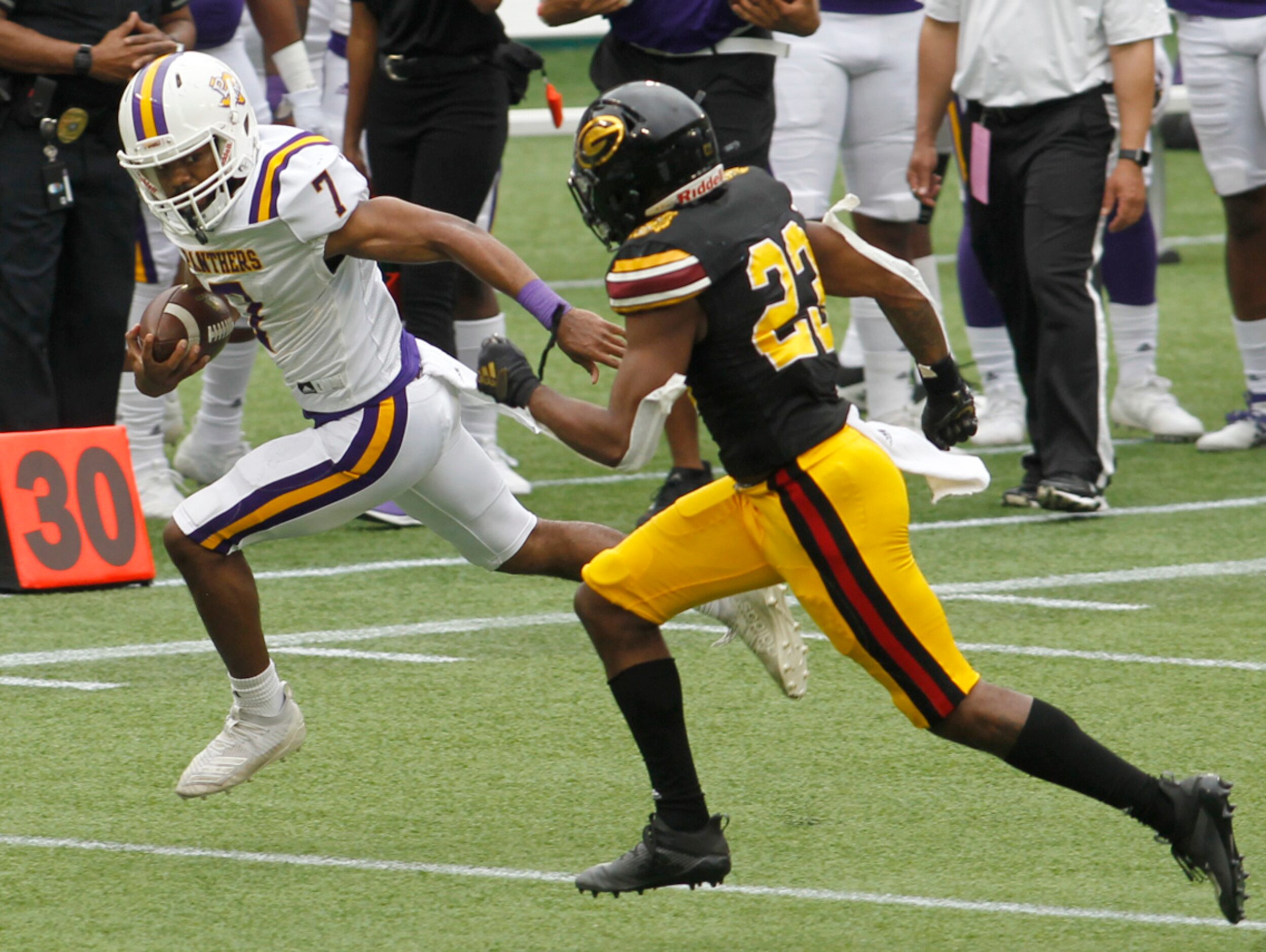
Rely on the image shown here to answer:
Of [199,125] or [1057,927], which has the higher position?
[199,125]

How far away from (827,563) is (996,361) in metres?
4.68

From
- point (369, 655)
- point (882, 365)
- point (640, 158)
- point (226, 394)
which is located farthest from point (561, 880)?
point (882, 365)

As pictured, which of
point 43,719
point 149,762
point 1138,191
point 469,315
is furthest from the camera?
point 469,315

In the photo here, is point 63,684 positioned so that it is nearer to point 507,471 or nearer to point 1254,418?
point 507,471

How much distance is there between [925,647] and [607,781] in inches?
41.0

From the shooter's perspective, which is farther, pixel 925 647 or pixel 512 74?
pixel 512 74

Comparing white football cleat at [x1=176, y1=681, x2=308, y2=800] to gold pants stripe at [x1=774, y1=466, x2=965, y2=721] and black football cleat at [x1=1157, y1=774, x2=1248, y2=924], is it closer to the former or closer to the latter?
gold pants stripe at [x1=774, y1=466, x2=965, y2=721]

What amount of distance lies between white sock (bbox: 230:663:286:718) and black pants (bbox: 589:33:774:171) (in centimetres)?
282

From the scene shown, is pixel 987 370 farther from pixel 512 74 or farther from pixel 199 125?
pixel 199 125

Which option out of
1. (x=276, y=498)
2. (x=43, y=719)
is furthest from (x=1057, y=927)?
(x=43, y=719)

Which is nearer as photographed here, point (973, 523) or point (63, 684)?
point (63, 684)

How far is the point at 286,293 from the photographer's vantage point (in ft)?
14.4

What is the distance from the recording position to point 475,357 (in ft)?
24.6

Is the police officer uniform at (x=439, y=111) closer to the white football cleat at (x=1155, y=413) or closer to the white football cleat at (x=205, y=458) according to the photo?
the white football cleat at (x=205, y=458)
